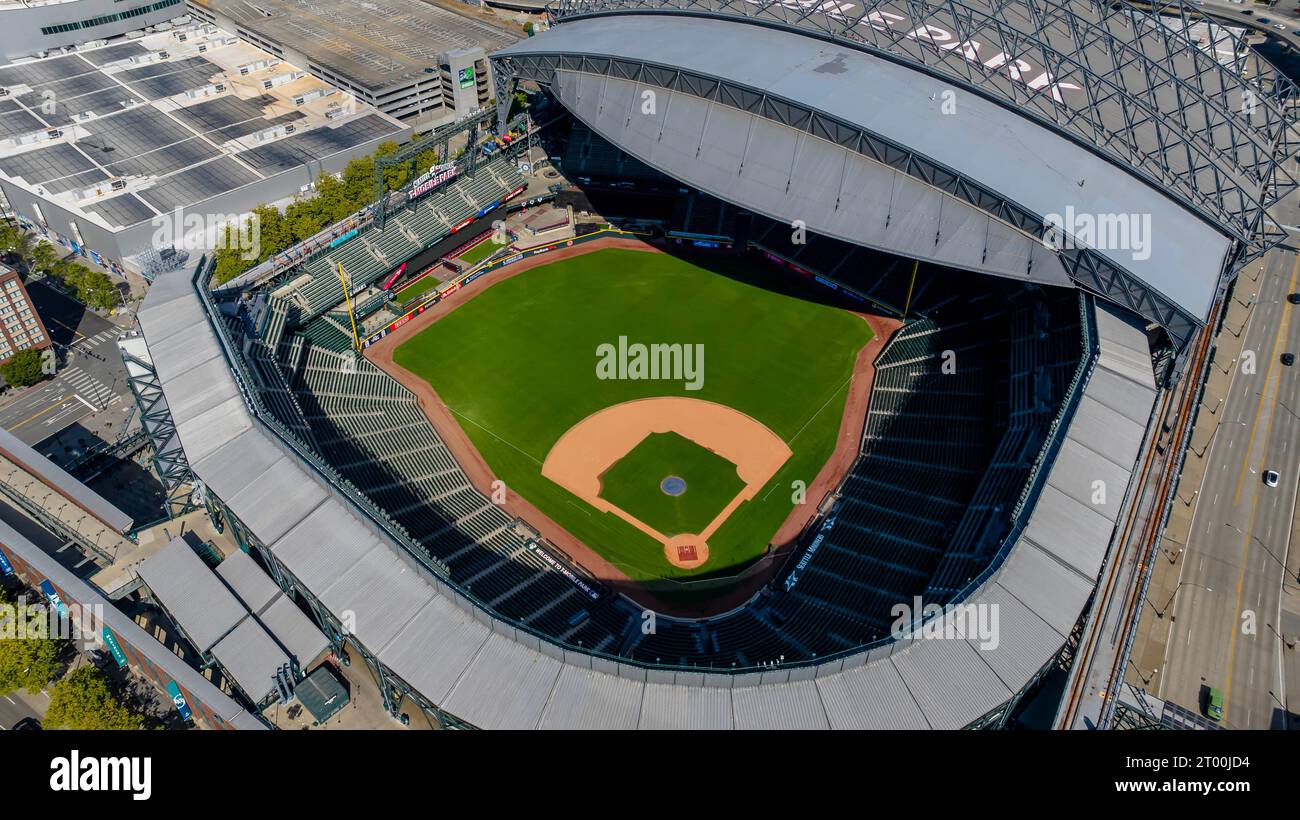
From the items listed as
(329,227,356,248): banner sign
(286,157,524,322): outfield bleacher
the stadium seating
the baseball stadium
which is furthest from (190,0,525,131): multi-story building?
the stadium seating

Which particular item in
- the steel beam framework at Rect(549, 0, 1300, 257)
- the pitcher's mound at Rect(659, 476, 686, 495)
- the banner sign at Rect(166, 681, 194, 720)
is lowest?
the banner sign at Rect(166, 681, 194, 720)

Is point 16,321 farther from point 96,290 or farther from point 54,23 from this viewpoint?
point 54,23

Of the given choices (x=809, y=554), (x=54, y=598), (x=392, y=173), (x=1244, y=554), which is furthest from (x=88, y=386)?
(x=1244, y=554)

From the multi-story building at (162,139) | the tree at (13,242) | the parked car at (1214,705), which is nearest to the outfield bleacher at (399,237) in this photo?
the multi-story building at (162,139)

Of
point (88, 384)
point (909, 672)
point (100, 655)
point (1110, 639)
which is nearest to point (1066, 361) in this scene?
point (1110, 639)

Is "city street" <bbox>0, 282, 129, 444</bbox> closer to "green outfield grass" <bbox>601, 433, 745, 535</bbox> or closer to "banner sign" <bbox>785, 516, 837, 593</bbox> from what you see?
"green outfield grass" <bbox>601, 433, 745, 535</bbox>

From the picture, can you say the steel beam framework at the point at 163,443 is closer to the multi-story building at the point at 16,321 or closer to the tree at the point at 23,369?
the tree at the point at 23,369
